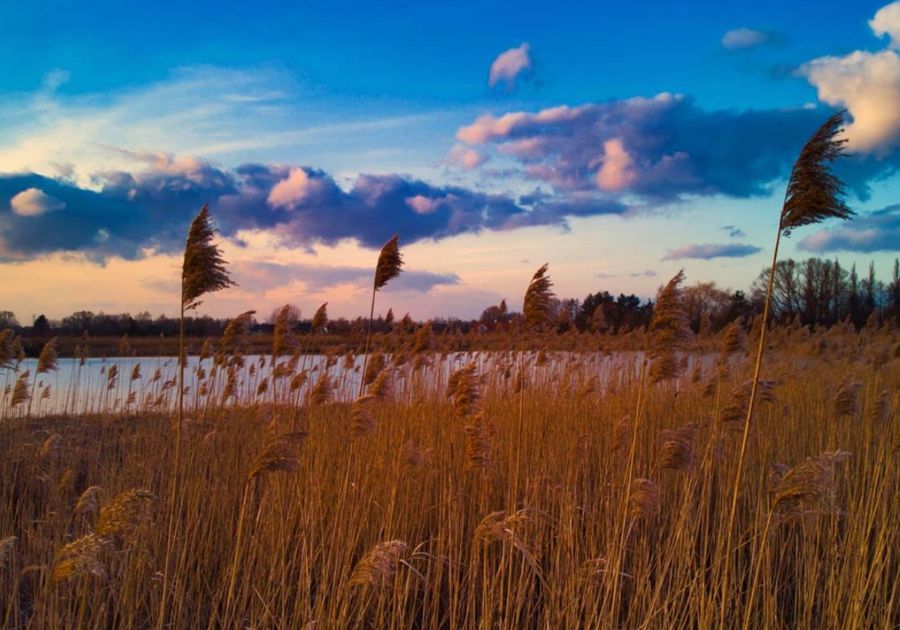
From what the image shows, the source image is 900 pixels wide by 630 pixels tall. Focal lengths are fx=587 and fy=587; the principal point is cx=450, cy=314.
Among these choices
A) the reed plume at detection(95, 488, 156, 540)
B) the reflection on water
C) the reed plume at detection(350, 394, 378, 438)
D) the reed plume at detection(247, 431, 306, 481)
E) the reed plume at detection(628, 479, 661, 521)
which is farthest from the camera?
the reflection on water

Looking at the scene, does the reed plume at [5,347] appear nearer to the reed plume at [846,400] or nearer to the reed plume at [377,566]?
the reed plume at [377,566]

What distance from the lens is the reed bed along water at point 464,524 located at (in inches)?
116

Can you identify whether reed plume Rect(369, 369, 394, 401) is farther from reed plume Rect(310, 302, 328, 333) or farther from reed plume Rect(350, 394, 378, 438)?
reed plume Rect(310, 302, 328, 333)

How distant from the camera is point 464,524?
4734mm

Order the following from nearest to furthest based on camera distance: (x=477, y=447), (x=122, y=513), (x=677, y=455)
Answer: (x=122, y=513) → (x=677, y=455) → (x=477, y=447)

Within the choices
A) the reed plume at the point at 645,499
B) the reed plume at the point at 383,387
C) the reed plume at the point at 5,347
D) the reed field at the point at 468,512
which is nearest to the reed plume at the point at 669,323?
the reed field at the point at 468,512

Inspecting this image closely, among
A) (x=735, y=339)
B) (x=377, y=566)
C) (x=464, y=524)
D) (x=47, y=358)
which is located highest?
(x=735, y=339)

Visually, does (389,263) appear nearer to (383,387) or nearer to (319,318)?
(383,387)

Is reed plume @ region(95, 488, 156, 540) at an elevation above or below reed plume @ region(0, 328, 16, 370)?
below

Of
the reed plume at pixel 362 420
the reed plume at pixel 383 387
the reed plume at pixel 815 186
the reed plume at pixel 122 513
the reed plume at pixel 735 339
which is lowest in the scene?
the reed plume at pixel 122 513

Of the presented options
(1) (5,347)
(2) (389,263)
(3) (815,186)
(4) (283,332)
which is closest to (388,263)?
(2) (389,263)

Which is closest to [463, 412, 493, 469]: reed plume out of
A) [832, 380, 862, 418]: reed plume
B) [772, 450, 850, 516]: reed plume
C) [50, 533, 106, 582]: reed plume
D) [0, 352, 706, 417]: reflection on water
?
[772, 450, 850, 516]: reed plume

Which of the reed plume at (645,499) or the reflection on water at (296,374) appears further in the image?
the reflection on water at (296,374)

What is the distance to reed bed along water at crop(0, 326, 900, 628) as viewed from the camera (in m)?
2.95
